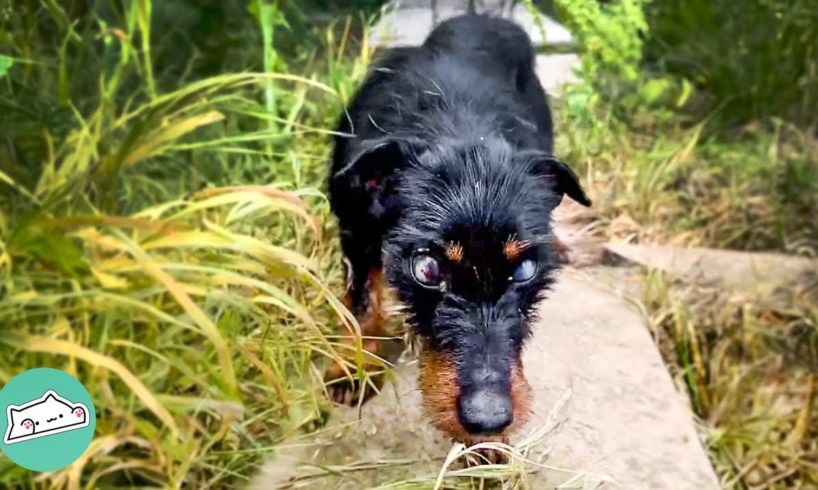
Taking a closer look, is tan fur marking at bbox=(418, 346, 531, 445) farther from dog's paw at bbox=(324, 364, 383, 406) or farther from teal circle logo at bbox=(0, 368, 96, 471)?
teal circle logo at bbox=(0, 368, 96, 471)

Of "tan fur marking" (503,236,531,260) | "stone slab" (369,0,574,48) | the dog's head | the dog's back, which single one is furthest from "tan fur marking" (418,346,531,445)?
"stone slab" (369,0,574,48)

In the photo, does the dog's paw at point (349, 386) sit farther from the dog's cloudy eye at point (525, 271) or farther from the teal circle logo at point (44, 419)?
the teal circle logo at point (44, 419)

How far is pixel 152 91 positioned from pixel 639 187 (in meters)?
0.74

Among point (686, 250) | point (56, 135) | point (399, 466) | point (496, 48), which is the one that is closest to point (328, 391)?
point (399, 466)

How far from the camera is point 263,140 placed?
1.08 m

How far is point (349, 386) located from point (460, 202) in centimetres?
26

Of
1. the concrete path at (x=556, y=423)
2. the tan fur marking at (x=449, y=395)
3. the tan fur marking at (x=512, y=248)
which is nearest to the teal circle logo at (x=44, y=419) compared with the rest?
the concrete path at (x=556, y=423)

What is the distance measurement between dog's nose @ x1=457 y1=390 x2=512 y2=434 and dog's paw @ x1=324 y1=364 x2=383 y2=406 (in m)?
0.11

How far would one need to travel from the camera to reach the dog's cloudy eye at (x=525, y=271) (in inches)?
35.8

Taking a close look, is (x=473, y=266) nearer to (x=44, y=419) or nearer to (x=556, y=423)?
(x=556, y=423)

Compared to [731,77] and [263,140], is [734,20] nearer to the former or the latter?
[731,77]

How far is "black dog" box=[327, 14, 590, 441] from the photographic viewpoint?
0.90 m

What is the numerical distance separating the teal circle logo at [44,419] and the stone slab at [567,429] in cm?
24

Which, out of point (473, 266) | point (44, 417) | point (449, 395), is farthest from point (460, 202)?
point (44, 417)
